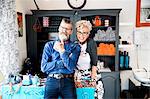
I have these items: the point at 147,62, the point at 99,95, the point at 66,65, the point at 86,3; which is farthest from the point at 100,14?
the point at 66,65

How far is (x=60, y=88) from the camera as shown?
215cm

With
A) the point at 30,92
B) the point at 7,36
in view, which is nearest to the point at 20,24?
the point at 7,36

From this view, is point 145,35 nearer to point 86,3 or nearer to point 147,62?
point 147,62

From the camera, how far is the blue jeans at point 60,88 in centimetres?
215

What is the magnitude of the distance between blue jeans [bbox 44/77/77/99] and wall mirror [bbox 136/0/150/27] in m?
2.26

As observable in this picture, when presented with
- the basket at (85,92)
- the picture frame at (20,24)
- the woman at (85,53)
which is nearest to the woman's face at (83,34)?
the woman at (85,53)

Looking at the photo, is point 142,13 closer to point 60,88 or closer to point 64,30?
point 64,30

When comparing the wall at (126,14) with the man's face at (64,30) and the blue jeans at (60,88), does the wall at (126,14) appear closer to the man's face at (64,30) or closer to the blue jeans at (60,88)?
the man's face at (64,30)

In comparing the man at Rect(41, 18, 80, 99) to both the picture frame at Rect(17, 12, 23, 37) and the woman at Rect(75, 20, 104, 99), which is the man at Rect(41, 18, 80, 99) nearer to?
the woman at Rect(75, 20, 104, 99)

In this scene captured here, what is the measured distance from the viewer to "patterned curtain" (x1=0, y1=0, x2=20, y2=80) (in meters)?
2.85

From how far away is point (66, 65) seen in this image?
208cm

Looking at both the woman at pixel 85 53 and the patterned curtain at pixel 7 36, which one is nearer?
the woman at pixel 85 53

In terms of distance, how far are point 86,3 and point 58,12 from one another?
0.62 metres

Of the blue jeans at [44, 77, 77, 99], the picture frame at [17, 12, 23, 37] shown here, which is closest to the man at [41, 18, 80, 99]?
the blue jeans at [44, 77, 77, 99]
